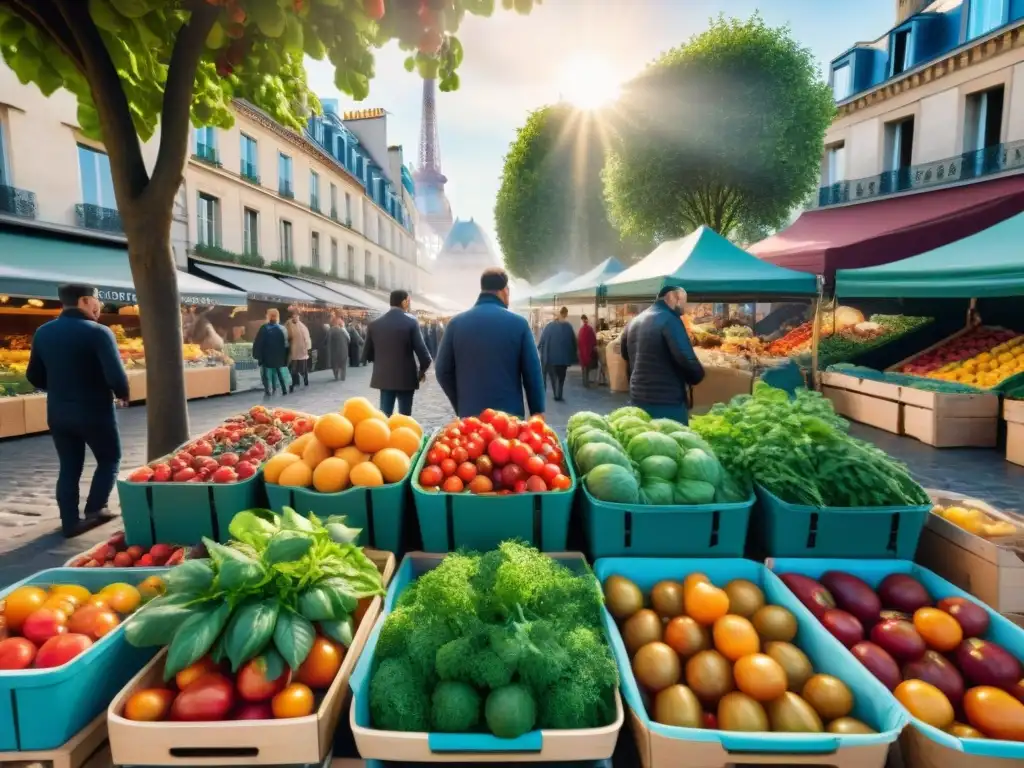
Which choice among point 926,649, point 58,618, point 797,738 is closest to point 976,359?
point 926,649

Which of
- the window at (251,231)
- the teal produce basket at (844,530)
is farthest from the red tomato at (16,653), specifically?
the window at (251,231)

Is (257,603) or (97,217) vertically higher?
(97,217)

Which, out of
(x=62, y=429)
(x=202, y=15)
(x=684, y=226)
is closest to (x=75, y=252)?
(x=62, y=429)

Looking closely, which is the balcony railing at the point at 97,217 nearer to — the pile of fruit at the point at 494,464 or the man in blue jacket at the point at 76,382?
the man in blue jacket at the point at 76,382

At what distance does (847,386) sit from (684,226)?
11431 mm

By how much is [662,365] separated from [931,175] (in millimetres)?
17956

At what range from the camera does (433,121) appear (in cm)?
10788

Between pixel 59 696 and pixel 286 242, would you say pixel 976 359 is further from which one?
pixel 286 242

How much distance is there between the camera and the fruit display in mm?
1604

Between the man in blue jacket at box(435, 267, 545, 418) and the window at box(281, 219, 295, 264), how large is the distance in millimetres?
23607

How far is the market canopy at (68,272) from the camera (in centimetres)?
986

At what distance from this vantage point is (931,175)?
17391mm

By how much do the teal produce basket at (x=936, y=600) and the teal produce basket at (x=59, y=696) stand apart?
2.32 metres

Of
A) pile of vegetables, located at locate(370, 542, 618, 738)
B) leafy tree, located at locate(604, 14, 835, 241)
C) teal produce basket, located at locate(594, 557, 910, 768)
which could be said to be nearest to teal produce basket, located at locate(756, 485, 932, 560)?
teal produce basket, located at locate(594, 557, 910, 768)
